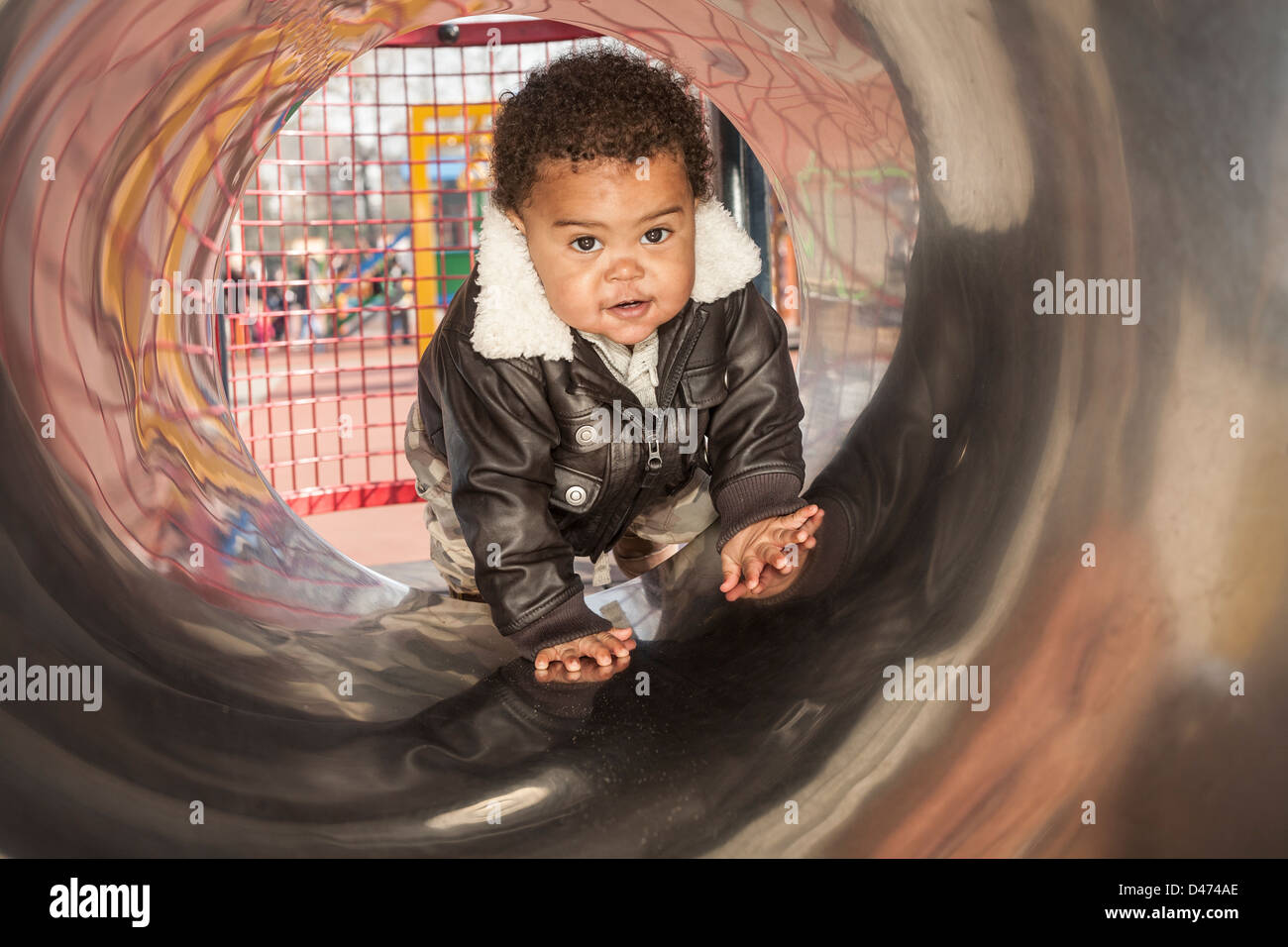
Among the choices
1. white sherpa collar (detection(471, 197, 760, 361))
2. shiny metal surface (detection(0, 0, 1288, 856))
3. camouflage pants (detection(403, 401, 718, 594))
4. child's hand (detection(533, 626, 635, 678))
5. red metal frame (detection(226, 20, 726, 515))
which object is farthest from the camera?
red metal frame (detection(226, 20, 726, 515))

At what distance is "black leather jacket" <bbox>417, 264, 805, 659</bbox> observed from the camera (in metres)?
1.27

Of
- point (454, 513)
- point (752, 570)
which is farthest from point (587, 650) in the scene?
point (454, 513)

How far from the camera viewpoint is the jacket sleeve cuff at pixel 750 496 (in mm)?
1414

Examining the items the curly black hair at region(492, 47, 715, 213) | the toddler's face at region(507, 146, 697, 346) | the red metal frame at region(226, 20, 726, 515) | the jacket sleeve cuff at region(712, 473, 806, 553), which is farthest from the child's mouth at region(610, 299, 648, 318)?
the red metal frame at region(226, 20, 726, 515)

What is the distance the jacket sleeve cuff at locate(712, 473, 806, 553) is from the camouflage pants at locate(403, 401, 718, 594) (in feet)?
0.62

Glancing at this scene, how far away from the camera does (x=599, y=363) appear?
137cm

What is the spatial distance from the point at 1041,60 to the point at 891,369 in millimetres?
582

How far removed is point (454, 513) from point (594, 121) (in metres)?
0.62

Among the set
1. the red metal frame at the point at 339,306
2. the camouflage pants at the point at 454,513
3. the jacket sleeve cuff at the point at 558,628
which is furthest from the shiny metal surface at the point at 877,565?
the red metal frame at the point at 339,306

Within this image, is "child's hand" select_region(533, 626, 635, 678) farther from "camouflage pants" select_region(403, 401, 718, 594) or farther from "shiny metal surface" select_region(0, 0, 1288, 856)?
"camouflage pants" select_region(403, 401, 718, 594)

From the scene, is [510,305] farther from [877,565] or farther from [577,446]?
[877,565]

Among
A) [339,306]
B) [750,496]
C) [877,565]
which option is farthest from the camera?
[339,306]
